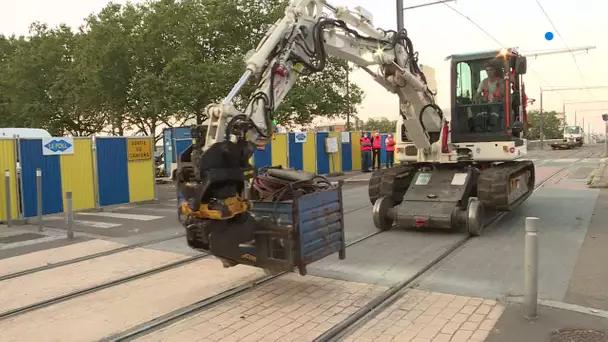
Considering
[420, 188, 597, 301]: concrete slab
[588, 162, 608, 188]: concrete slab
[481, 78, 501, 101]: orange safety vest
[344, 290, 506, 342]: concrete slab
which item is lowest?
[344, 290, 506, 342]: concrete slab

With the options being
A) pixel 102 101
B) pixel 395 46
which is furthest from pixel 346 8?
pixel 102 101

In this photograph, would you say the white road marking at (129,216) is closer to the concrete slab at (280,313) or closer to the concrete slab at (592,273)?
the concrete slab at (280,313)

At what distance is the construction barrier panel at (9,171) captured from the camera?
11258mm

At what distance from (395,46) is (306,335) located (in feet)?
18.7

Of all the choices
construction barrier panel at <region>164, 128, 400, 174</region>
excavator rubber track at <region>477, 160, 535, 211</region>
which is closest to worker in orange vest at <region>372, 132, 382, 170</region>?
construction barrier panel at <region>164, 128, 400, 174</region>

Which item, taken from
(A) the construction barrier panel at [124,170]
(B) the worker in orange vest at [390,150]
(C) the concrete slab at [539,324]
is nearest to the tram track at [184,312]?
(C) the concrete slab at [539,324]

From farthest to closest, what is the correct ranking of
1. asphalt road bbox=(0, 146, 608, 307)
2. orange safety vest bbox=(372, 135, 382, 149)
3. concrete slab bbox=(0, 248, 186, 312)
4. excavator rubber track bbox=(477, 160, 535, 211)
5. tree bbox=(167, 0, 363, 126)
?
tree bbox=(167, 0, 363, 126) < orange safety vest bbox=(372, 135, 382, 149) < excavator rubber track bbox=(477, 160, 535, 211) < concrete slab bbox=(0, 248, 186, 312) < asphalt road bbox=(0, 146, 608, 307)

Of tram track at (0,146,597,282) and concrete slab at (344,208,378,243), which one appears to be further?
concrete slab at (344,208,378,243)

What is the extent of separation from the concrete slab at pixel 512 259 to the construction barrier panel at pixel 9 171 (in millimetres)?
9811

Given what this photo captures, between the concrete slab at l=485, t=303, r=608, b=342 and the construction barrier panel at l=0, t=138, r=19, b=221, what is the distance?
35.8 ft

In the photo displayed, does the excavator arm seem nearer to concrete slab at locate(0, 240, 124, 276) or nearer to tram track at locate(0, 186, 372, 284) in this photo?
tram track at locate(0, 186, 372, 284)

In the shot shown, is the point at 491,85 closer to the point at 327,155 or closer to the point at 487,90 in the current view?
the point at 487,90

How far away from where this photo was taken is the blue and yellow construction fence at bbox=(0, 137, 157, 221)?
11.6 metres

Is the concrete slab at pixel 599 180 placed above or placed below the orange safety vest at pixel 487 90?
below
